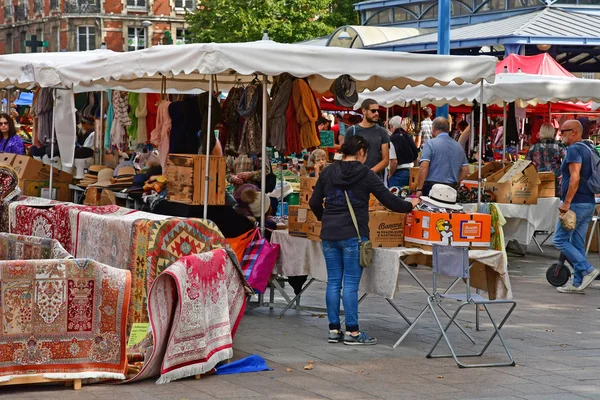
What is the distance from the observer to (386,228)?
8.74 metres

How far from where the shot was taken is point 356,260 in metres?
8.40

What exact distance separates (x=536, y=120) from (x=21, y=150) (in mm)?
13341

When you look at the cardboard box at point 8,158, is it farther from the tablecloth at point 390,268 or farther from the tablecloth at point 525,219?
the tablecloth at point 525,219

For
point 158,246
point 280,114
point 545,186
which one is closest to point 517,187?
point 545,186

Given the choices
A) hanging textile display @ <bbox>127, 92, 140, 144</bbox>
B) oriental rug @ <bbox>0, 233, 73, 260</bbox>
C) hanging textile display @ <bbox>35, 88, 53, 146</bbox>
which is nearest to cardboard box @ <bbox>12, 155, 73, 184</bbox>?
hanging textile display @ <bbox>35, 88, 53, 146</bbox>

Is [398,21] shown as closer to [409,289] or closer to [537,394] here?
[409,289]

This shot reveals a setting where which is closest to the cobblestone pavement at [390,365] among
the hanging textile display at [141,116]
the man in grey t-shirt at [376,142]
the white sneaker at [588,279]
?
the white sneaker at [588,279]

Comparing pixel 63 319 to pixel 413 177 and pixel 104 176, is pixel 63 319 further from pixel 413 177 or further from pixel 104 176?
pixel 413 177

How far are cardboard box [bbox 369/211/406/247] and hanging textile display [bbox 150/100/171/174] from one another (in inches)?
139

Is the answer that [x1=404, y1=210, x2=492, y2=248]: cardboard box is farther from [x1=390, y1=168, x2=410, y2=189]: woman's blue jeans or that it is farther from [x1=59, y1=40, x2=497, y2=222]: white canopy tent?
[x1=390, y1=168, x2=410, y2=189]: woman's blue jeans

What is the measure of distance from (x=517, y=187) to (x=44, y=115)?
20.5ft

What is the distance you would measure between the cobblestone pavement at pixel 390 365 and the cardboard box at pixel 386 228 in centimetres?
79

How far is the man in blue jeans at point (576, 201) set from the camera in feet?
37.4

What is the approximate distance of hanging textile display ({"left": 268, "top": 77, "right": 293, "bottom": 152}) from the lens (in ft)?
35.0
